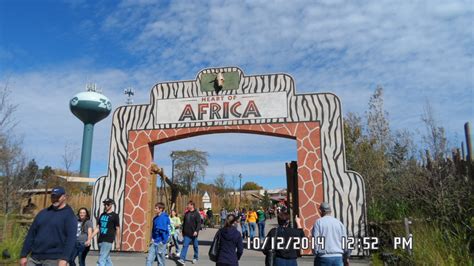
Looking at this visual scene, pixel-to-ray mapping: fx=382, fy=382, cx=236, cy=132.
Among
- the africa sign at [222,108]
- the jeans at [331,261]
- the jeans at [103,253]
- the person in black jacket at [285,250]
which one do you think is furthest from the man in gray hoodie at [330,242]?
the africa sign at [222,108]

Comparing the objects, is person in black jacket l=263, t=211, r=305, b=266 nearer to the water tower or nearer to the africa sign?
A: the africa sign

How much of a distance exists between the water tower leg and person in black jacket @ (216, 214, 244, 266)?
53488 millimetres

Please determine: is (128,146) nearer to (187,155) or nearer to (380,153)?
(380,153)

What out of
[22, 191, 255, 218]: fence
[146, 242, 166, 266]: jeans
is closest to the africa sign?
[146, 242, 166, 266]: jeans

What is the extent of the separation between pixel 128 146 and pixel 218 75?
3.83m

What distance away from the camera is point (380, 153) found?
18.0 metres

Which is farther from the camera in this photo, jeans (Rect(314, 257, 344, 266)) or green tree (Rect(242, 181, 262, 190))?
green tree (Rect(242, 181, 262, 190))

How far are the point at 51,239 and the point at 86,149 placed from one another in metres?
56.4

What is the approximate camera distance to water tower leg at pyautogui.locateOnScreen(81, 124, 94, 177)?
182ft

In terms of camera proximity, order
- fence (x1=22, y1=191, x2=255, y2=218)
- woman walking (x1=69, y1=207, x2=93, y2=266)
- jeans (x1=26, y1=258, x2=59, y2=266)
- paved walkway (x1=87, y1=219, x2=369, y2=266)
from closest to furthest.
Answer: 1. jeans (x1=26, y1=258, x2=59, y2=266)
2. woman walking (x1=69, y1=207, x2=93, y2=266)
3. paved walkway (x1=87, y1=219, x2=369, y2=266)
4. fence (x1=22, y1=191, x2=255, y2=218)

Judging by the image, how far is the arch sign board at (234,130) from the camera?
11281mm

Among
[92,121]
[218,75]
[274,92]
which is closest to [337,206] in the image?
[274,92]

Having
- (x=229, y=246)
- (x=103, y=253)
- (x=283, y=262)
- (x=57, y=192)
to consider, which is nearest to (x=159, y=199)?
(x=103, y=253)

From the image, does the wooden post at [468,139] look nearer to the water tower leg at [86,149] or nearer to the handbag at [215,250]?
the handbag at [215,250]
